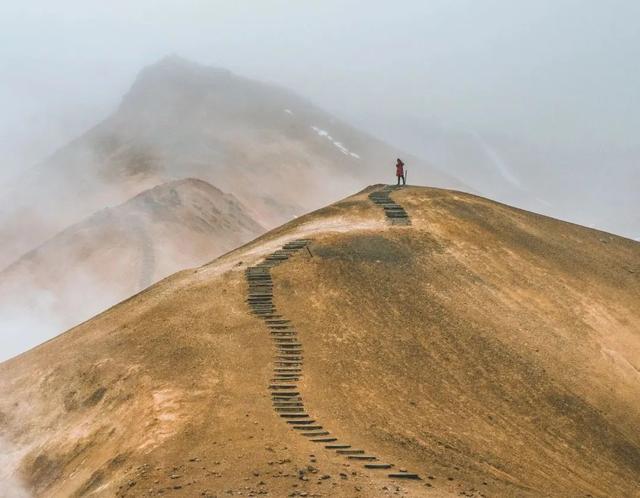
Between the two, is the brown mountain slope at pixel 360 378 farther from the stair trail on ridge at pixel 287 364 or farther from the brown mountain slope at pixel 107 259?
the brown mountain slope at pixel 107 259

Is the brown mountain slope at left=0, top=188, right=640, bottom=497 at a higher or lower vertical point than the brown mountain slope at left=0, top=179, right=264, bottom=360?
lower

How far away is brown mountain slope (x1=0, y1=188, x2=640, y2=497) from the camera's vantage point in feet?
111

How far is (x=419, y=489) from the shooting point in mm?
30594

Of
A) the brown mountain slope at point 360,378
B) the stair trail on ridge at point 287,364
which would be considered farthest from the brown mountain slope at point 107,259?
the brown mountain slope at point 360,378

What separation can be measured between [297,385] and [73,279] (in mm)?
82325

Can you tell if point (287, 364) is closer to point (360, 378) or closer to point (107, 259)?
point (360, 378)

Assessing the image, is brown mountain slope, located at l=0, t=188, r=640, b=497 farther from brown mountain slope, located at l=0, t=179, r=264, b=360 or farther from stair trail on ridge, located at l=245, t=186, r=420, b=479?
brown mountain slope, located at l=0, t=179, r=264, b=360

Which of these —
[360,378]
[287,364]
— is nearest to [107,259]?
[287,364]

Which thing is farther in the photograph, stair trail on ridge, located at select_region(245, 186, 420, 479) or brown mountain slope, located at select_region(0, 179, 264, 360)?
brown mountain slope, located at select_region(0, 179, 264, 360)

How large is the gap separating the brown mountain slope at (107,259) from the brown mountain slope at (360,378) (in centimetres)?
5447

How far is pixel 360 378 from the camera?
41.4 meters

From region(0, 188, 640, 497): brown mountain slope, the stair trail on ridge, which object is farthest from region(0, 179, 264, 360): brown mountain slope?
region(0, 188, 640, 497): brown mountain slope

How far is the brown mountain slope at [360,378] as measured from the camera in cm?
3384

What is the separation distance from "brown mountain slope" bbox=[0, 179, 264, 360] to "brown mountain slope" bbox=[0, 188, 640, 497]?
179 ft
